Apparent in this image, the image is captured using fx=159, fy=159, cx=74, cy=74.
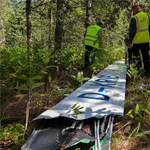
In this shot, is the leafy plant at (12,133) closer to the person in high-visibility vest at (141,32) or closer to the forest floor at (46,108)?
the forest floor at (46,108)

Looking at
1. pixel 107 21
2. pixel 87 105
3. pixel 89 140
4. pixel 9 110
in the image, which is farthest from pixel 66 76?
pixel 107 21

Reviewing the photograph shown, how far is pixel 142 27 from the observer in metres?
4.29

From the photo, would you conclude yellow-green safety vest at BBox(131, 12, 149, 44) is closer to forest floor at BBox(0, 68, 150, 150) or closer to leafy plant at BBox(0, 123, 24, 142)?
forest floor at BBox(0, 68, 150, 150)

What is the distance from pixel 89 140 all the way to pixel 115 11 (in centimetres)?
1466

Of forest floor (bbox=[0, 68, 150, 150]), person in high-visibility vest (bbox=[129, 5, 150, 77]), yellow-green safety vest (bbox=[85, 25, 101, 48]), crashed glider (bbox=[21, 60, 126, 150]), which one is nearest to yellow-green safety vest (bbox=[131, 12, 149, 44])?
person in high-visibility vest (bbox=[129, 5, 150, 77])

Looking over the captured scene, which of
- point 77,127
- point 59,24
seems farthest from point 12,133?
point 59,24

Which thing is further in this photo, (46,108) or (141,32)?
(141,32)

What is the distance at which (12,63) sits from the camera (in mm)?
4074

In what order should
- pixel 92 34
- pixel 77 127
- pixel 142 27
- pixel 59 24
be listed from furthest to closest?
pixel 92 34
pixel 59 24
pixel 142 27
pixel 77 127

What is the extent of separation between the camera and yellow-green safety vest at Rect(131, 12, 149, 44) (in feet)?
13.9

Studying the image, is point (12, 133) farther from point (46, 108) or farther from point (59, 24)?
point (59, 24)

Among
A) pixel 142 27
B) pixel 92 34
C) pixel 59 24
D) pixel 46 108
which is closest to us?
pixel 46 108

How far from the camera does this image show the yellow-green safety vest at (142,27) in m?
4.23

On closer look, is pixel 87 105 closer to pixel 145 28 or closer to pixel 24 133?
pixel 24 133
